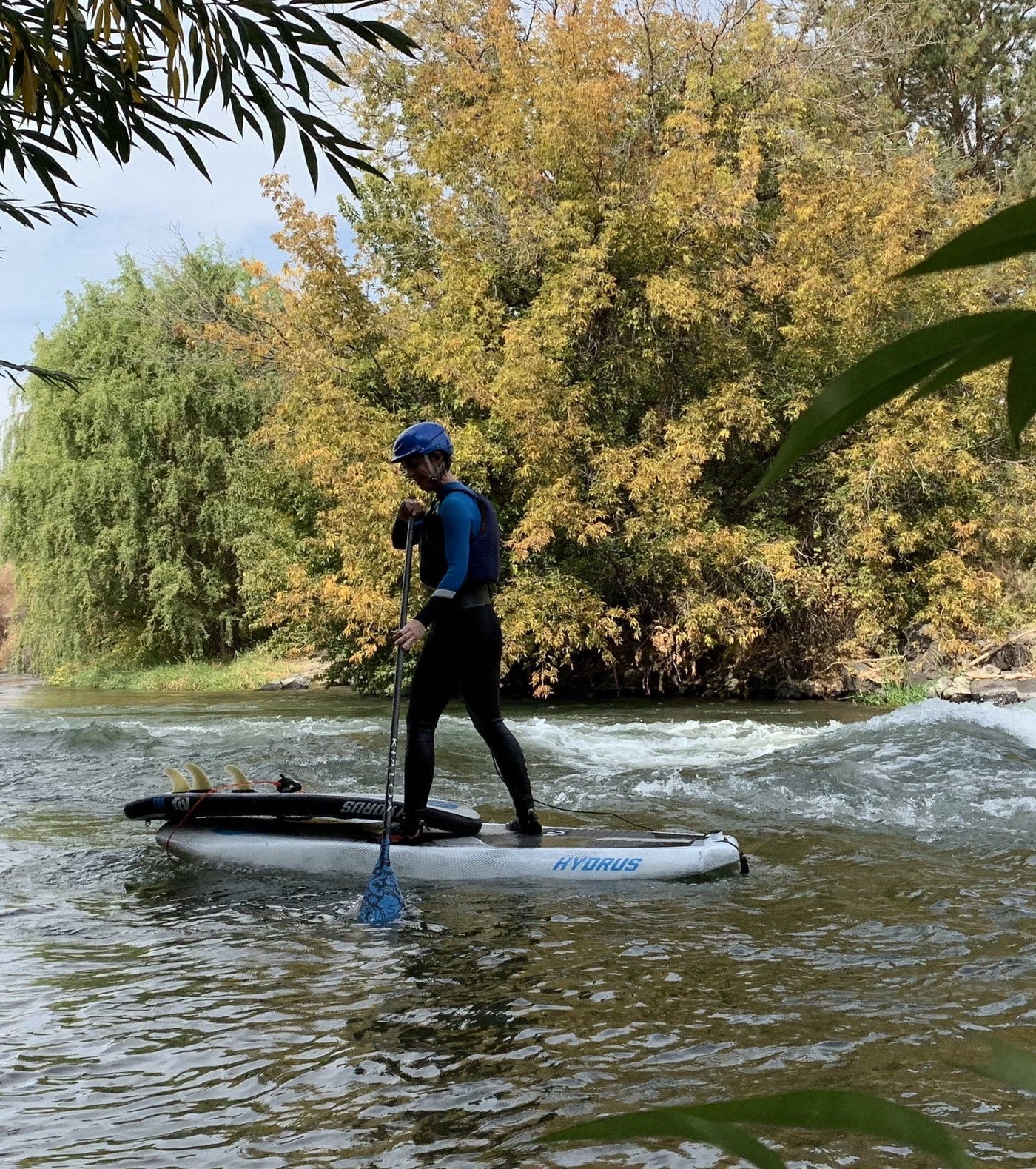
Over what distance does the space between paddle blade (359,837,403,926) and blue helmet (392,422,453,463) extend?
172cm

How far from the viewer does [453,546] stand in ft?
17.3

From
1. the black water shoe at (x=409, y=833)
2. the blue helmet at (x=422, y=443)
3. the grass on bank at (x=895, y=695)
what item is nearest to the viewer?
the blue helmet at (x=422, y=443)

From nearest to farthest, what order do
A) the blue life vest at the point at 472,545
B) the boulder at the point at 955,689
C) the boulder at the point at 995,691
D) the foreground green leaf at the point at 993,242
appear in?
1. the foreground green leaf at the point at 993,242
2. the blue life vest at the point at 472,545
3. the boulder at the point at 995,691
4. the boulder at the point at 955,689

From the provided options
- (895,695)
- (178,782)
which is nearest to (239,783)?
(178,782)

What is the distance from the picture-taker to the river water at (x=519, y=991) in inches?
111

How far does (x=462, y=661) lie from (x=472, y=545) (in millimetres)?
537

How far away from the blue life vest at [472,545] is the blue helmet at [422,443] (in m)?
0.19

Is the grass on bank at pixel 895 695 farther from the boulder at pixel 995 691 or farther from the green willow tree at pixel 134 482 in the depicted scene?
the green willow tree at pixel 134 482

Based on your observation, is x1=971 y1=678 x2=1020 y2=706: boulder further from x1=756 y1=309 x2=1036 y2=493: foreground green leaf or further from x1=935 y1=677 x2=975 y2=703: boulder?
x1=756 y1=309 x2=1036 y2=493: foreground green leaf

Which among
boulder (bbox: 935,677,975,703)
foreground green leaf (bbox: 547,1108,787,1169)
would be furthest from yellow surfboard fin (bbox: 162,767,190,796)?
boulder (bbox: 935,677,975,703)

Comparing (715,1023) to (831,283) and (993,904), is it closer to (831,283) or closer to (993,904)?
(993,904)

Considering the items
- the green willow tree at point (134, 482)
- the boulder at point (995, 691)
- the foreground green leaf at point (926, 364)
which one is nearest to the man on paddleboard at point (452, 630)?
the foreground green leaf at point (926, 364)

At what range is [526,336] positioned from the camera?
593 inches

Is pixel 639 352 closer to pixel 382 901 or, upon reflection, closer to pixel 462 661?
pixel 462 661
